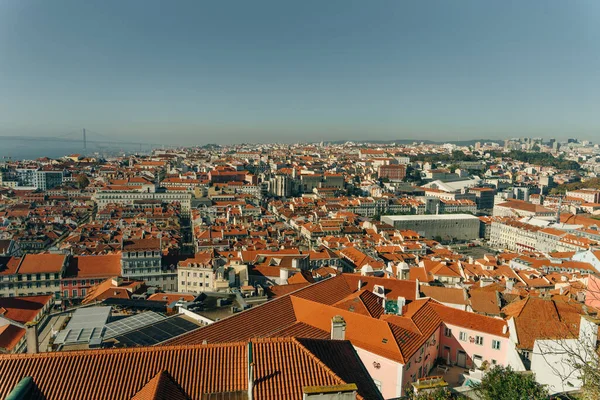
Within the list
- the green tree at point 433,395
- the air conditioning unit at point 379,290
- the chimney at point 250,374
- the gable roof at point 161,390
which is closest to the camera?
the green tree at point 433,395

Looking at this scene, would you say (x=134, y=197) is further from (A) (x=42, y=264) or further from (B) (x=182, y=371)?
(B) (x=182, y=371)

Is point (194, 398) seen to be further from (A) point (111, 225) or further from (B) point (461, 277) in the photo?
(A) point (111, 225)

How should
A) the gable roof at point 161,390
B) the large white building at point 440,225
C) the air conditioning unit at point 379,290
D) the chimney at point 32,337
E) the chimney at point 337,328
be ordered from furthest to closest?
the large white building at point 440,225, the air conditioning unit at point 379,290, the chimney at point 337,328, the chimney at point 32,337, the gable roof at point 161,390

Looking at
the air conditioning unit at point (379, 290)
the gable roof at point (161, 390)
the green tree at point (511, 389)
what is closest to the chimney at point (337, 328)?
the green tree at point (511, 389)

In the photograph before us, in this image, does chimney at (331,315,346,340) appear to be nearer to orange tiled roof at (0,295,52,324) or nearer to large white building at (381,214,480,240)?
orange tiled roof at (0,295,52,324)

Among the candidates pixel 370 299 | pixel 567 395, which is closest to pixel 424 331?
pixel 370 299

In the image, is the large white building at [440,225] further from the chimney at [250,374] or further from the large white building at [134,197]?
the chimney at [250,374]

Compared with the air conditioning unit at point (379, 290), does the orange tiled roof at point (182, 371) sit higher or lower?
higher

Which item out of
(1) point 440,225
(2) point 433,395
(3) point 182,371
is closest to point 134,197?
(1) point 440,225
